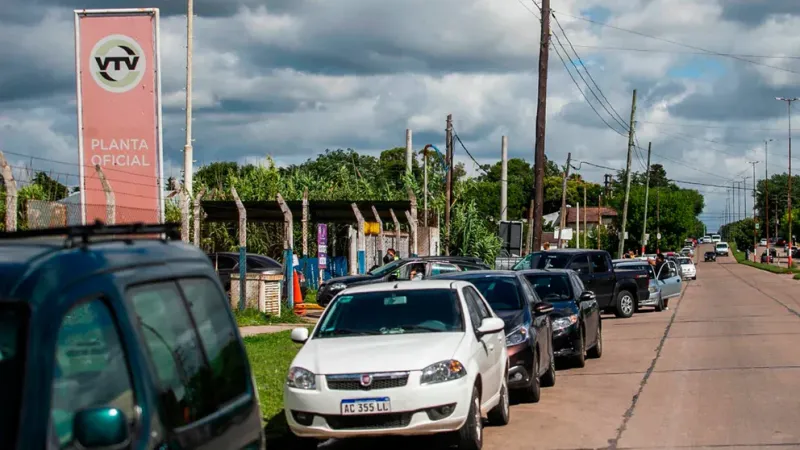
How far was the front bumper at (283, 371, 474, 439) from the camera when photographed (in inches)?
361

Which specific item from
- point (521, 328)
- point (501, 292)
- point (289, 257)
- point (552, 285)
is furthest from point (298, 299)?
point (521, 328)

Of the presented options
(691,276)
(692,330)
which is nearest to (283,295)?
(692,330)

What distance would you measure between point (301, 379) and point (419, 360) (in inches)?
40.6

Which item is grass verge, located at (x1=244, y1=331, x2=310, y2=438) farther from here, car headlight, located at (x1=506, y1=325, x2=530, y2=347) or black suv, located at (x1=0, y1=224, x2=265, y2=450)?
black suv, located at (x1=0, y1=224, x2=265, y2=450)

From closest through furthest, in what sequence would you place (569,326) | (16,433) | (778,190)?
(16,433) → (569,326) → (778,190)

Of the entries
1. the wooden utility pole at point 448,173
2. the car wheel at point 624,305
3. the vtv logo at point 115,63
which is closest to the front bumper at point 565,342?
the vtv logo at point 115,63

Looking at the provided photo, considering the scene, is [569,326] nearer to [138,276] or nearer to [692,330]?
[692,330]

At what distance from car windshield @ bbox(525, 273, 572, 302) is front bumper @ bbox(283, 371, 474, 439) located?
848cm

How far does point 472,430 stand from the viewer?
31.5 ft

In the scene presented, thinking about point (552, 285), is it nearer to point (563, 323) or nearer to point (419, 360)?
point (563, 323)

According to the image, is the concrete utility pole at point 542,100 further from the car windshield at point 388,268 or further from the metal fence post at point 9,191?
the metal fence post at point 9,191

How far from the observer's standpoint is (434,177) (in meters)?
54.7

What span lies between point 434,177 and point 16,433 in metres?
51.4

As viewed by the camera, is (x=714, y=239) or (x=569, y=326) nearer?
(x=569, y=326)
